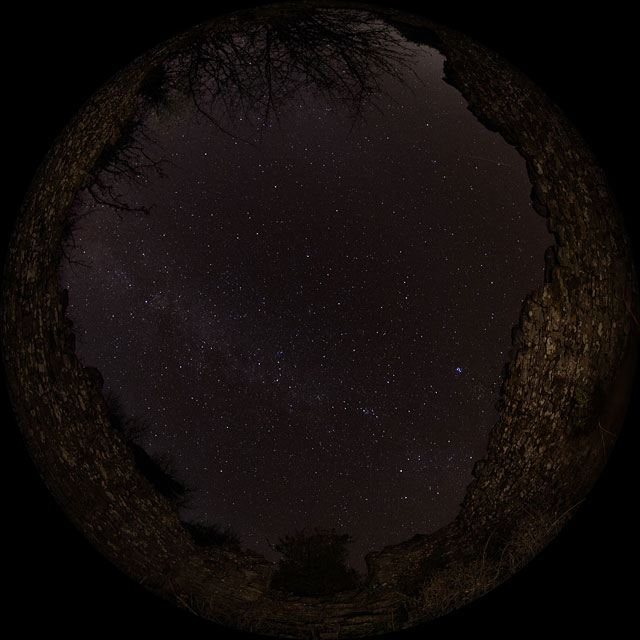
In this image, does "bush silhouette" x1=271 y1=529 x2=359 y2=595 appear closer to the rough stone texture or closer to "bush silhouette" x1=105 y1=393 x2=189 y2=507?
the rough stone texture

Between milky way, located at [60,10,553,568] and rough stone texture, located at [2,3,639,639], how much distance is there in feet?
0.59

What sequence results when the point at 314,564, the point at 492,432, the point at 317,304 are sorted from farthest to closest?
the point at 314,564 < the point at 492,432 < the point at 317,304

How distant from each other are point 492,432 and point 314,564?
98 centimetres

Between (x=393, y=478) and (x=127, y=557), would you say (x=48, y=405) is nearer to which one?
(x=127, y=557)

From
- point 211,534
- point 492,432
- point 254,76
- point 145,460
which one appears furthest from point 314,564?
point 254,76

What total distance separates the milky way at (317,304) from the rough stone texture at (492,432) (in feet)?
0.59

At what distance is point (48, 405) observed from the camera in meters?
3.35

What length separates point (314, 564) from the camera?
3133 mm

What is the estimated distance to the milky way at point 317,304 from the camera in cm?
283

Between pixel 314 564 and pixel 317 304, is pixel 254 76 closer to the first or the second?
pixel 317 304

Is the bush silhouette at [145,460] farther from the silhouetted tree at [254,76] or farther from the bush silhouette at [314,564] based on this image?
the silhouetted tree at [254,76]

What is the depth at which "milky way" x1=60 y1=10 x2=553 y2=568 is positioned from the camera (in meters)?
2.83

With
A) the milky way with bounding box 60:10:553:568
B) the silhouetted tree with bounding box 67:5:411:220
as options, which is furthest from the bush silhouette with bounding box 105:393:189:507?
the silhouetted tree with bounding box 67:5:411:220

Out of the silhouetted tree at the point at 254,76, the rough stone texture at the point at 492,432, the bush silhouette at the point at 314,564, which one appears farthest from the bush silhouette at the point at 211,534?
the silhouetted tree at the point at 254,76
